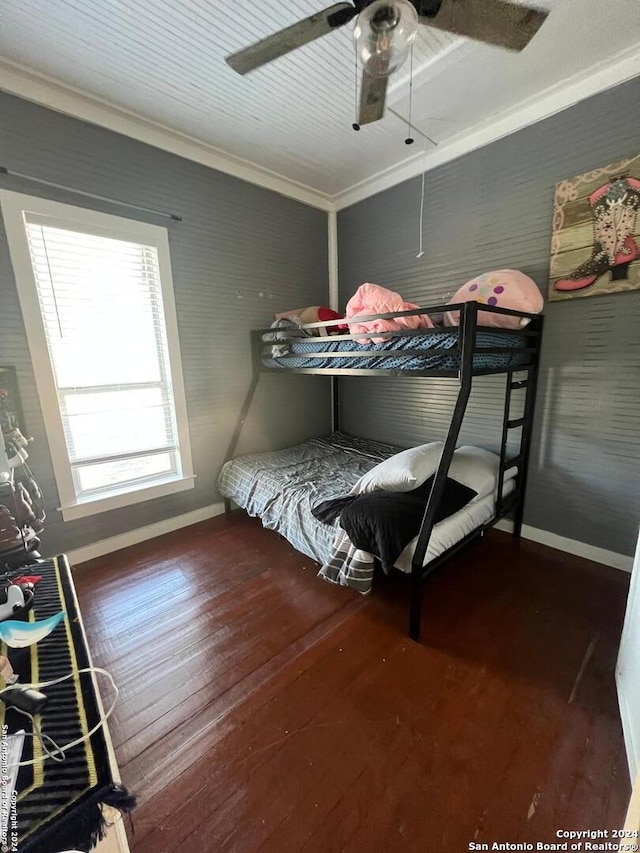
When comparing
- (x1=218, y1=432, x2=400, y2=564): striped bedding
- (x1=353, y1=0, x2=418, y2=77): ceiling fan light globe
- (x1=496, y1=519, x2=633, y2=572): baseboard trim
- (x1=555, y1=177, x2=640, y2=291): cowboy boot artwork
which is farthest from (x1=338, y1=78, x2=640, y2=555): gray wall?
(x1=353, y1=0, x2=418, y2=77): ceiling fan light globe

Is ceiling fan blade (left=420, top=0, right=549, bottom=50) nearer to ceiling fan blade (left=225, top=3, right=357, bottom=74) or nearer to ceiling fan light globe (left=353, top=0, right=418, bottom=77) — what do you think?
ceiling fan light globe (left=353, top=0, right=418, bottom=77)

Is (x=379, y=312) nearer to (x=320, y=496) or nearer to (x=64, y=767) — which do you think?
(x=320, y=496)

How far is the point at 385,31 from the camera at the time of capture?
108cm

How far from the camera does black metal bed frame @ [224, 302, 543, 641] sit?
1475mm

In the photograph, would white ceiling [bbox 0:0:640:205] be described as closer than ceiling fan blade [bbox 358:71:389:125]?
No

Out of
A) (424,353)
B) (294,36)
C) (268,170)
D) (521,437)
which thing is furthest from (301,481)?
(268,170)

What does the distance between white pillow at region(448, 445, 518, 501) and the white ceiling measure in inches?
84.0

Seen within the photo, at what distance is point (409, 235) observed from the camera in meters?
2.71

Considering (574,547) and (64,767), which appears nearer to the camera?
(64,767)

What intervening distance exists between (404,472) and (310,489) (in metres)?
0.68

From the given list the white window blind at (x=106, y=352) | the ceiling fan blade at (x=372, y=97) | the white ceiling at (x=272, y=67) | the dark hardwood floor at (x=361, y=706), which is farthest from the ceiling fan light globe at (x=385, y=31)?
the dark hardwood floor at (x=361, y=706)

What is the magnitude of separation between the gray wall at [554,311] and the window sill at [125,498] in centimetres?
208

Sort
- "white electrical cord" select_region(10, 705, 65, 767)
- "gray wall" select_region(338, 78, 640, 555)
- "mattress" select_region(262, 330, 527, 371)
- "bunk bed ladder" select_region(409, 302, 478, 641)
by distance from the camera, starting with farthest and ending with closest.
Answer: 1. "gray wall" select_region(338, 78, 640, 555)
2. "mattress" select_region(262, 330, 527, 371)
3. "bunk bed ladder" select_region(409, 302, 478, 641)
4. "white electrical cord" select_region(10, 705, 65, 767)

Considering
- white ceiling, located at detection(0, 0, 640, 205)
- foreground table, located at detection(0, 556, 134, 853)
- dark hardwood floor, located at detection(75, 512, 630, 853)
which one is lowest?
dark hardwood floor, located at detection(75, 512, 630, 853)
